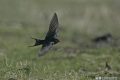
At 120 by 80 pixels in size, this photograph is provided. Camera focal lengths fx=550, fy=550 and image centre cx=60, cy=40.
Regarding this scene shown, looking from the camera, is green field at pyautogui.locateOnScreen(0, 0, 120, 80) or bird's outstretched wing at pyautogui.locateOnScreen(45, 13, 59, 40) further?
green field at pyautogui.locateOnScreen(0, 0, 120, 80)

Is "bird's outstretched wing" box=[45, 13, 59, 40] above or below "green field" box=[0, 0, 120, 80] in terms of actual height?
below

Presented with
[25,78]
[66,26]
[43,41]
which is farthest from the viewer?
[66,26]

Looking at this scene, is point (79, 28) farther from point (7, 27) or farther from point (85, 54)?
point (85, 54)

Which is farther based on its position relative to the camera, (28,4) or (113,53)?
(28,4)

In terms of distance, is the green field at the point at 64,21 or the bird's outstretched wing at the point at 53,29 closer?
the bird's outstretched wing at the point at 53,29

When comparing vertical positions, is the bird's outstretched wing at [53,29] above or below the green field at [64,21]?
below

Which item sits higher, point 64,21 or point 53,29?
point 64,21

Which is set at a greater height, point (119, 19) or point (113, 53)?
point (119, 19)

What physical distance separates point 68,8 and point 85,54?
4893 centimetres

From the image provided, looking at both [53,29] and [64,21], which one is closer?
[53,29]

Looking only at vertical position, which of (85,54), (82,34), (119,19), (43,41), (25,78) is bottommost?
(25,78)

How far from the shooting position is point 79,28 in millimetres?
78688

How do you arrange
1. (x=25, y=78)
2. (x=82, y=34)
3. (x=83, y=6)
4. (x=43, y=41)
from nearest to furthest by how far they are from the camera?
(x=25, y=78), (x=43, y=41), (x=82, y=34), (x=83, y=6)

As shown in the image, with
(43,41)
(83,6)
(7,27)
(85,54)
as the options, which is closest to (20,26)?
(7,27)
